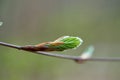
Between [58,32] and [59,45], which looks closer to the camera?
[59,45]

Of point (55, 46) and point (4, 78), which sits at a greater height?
point (4, 78)

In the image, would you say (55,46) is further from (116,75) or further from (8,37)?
(116,75)

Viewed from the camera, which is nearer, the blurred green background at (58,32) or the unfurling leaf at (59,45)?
the unfurling leaf at (59,45)

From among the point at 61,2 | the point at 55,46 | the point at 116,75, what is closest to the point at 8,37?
the point at 116,75

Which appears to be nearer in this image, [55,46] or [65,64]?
[55,46]

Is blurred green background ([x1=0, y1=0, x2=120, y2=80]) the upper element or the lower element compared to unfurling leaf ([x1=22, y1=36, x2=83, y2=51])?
upper

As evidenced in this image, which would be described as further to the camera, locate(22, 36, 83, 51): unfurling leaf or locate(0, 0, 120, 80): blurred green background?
locate(0, 0, 120, 80): blurred green background

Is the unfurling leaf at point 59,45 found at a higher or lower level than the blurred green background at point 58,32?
lower

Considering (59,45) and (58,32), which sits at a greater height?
(58,32)
